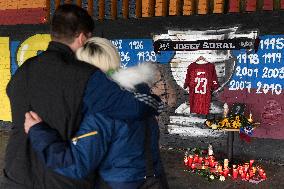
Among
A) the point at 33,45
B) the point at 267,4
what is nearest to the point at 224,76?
the point at 267,4

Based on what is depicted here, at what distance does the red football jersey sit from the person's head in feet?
20.0

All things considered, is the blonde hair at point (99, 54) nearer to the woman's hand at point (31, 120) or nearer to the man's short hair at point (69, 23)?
the man's short hair at point (69, 23)

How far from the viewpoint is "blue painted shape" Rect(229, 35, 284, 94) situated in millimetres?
7617

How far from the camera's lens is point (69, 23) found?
2.06 m

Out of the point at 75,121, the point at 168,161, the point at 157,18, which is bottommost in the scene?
the point at 168,161

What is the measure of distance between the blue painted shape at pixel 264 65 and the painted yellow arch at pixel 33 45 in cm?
515

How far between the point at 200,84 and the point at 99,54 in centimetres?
611

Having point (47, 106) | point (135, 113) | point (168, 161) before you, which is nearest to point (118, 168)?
point (135, 113)

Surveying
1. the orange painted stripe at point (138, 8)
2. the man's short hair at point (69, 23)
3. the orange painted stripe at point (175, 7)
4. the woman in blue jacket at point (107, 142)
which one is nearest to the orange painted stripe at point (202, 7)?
the orange painted stripe at point (175, 7)

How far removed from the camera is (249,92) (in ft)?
26.1

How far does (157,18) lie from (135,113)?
6.84 metres

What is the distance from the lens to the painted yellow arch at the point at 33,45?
1012cm

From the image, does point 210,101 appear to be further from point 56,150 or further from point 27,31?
point 56,150

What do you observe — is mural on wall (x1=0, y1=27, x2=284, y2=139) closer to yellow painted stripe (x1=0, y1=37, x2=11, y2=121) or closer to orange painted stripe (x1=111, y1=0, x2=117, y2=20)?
orange painted stripe (x1=111, y1=0, x2=117, y2=20)
